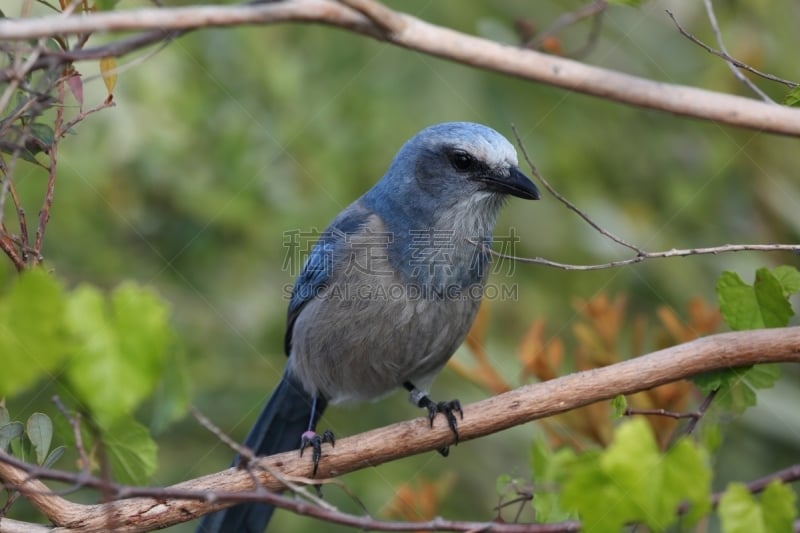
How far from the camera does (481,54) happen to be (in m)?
2.32

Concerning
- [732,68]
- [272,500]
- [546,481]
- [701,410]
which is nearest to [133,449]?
[272,500]

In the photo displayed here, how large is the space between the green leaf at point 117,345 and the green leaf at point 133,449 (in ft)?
1.77

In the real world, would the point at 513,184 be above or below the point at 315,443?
above

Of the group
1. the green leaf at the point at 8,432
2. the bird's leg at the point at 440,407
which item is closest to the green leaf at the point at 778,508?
the bird's leg at the point at 440,407

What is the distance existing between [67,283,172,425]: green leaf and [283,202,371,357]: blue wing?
2782 millimetres

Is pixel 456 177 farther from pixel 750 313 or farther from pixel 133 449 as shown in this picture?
pixel 133 449

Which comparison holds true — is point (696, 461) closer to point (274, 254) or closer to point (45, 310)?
point (45, 310)

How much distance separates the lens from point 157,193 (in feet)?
19.3

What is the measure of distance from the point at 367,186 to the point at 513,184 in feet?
5.03

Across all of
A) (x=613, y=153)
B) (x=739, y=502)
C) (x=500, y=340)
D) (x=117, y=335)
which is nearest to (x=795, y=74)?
(x=613, y=153)

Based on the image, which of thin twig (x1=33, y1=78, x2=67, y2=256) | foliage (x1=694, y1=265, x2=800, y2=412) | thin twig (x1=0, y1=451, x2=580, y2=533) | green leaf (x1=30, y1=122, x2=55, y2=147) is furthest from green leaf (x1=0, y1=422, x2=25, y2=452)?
foliage (x1=694, y1=265, x2=800, y2=412)

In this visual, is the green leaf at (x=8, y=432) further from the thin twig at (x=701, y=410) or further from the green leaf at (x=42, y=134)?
the thin twig at (x=701, y=410)

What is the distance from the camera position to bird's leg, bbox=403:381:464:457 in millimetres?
3885

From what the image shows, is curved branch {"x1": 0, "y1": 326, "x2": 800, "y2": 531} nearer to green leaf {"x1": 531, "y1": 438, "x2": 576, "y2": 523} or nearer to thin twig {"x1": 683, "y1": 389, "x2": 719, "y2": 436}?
thin twig {"x1": 683, "y1": 389, "x2": 719, "y2": 436}
